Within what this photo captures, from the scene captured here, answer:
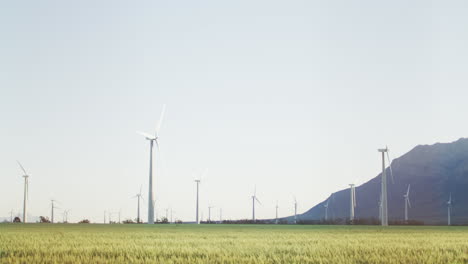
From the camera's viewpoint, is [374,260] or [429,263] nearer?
[429,263]

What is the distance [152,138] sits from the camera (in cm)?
10506

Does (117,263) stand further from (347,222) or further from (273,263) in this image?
(347,222)

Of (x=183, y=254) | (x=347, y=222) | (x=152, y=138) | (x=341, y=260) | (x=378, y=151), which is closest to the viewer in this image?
(x=341, y=260)

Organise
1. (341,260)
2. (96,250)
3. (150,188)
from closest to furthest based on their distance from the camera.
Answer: (341,260)
(96,250)
(150,188)

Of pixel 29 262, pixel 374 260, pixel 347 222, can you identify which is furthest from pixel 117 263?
pixel 347 222

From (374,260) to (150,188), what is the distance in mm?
82192

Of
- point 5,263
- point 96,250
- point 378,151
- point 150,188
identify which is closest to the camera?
point 5,263

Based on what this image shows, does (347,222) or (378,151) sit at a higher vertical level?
(378,151)

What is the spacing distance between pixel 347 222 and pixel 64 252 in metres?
101

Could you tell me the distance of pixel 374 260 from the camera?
17.6 m

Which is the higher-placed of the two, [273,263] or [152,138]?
[152,138]

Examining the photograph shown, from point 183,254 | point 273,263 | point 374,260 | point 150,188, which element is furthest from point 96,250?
point 150,188

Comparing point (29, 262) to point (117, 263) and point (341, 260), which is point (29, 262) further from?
point (341, 260)

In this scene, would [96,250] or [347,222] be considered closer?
[96,250]
